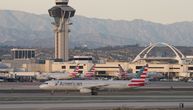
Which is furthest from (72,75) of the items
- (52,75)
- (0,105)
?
(0,105)

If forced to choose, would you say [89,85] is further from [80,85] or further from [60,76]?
[60,76]

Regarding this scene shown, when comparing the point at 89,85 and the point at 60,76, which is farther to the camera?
the point at 60,76

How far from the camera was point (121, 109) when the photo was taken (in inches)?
2415

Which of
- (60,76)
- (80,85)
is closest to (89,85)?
(80,85)

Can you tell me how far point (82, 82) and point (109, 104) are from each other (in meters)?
29.8

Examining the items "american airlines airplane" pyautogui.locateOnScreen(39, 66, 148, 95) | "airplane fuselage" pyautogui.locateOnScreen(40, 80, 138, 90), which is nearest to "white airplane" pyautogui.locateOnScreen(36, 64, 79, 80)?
"american airlines airplane" pyautogui.locateOnScreen(39, 66, 148, 95)

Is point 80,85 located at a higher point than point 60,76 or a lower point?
higher

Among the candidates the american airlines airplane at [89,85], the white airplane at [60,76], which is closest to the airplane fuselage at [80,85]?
the american airlines airplane at [89,85]

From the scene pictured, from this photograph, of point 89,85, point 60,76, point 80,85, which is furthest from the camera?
point 60,76

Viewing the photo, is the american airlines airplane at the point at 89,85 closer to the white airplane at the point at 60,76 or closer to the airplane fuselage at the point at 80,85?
the airplane fuselage at the point at 80,85

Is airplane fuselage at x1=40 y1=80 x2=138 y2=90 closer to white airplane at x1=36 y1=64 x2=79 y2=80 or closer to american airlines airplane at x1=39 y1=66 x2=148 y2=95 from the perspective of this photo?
american airlines airplane at x1=39 y1=66 x2=148 y2=95

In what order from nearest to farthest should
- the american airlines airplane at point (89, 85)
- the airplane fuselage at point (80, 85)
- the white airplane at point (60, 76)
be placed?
the american airlines airplane at point (89, 85), the airplane fuselage at point (80, 85), the white airplane at point (60, 76)

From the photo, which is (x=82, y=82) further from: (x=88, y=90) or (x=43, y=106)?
(x=43, y=106)

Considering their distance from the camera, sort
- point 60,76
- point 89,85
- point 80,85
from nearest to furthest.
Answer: point 89,85 < point 80,85 < point 60,76
